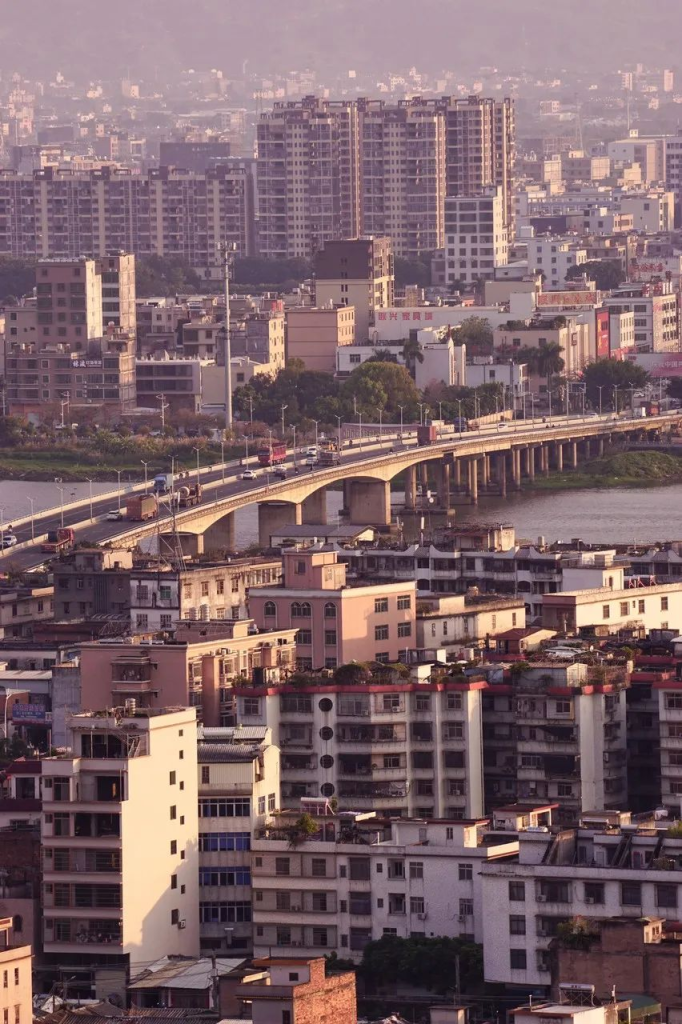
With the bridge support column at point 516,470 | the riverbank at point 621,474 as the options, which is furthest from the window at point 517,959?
the bridge support column at point 516,470

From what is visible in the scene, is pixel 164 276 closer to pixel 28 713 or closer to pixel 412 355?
pixel 412 355

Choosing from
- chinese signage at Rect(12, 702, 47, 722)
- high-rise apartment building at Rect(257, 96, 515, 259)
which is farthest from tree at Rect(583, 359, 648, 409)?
chinese signage at Rect(12, 702, 47, 722)

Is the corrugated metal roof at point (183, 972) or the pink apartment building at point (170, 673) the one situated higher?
the pink apartment building at point (170, 673)

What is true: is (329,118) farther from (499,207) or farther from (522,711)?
(522,711)

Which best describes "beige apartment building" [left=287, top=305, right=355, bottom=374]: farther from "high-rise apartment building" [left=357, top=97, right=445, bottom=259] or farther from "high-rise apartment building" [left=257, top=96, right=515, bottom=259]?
"high-rise apartment building" [left=357, top=97, right=445, bottom=259]

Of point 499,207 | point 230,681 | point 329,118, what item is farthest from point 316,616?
point 329,118

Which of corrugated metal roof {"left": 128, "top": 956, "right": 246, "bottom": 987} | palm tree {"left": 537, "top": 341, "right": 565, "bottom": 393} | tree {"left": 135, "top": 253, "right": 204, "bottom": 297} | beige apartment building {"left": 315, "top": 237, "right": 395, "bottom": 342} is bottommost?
corrugated metal roof {"left": 128, "top": 956, "right": 246, "bottom": 987}

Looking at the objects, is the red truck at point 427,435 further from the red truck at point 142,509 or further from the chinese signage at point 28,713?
the chinese signage at point 28,713
